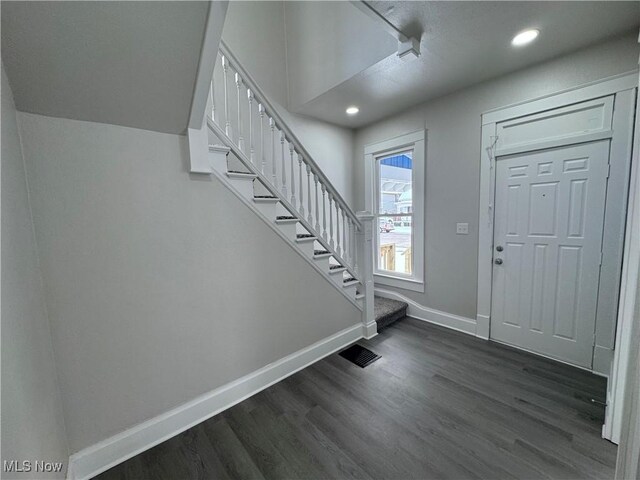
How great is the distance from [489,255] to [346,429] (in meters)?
2.17

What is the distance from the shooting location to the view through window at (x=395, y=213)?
3434mm

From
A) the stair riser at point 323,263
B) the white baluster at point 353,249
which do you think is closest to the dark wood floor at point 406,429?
the stair riser at point 323,263

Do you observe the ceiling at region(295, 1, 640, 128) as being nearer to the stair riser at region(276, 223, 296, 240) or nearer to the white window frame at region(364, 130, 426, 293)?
the white window frame at region(364, 130, 426, 293)

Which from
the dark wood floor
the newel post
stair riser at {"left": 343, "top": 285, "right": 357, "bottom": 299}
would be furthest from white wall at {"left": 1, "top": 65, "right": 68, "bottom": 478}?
the newel post

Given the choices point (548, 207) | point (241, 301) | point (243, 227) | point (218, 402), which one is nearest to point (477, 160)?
point (548, 207)

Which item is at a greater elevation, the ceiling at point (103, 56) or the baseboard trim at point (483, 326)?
the ceiling at point (103, 56)

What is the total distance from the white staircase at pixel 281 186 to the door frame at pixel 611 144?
1323 millimetres

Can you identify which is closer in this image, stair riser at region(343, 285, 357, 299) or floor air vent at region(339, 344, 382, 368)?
floor air vent at region(339, 344, 382, 368)

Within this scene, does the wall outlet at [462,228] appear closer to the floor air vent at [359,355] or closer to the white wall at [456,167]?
the white wall at [456,167]

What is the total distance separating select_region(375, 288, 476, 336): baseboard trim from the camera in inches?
114

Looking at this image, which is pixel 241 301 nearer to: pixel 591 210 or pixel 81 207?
pixel 81 207

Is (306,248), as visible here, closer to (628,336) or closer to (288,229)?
(288,229)

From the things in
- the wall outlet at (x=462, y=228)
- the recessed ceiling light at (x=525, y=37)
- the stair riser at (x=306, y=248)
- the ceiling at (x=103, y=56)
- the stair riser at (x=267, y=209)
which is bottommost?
the stair riser at (x=306, y=248)

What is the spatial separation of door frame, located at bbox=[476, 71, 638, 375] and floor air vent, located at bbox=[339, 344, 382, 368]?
62.1 inches
